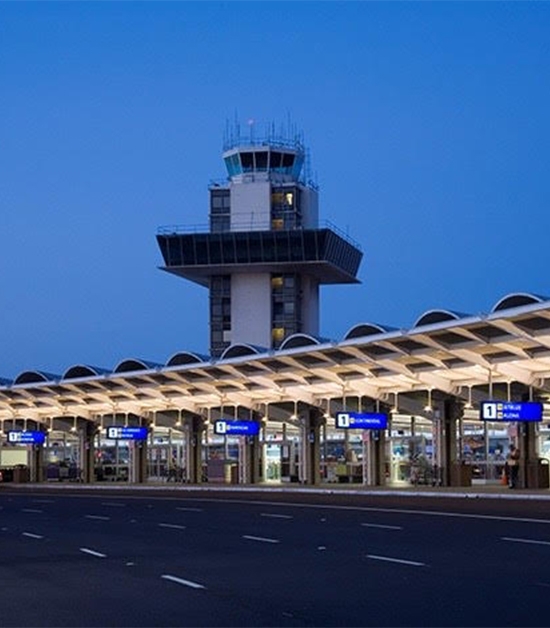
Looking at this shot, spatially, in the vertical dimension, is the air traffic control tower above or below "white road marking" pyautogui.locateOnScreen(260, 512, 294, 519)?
above

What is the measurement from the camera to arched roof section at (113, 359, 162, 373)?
63416mm

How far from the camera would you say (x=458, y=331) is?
4269 cm

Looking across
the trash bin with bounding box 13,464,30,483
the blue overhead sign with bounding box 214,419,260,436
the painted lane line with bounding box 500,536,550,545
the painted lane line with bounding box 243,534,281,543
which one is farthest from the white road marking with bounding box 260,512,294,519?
the trash bin with bounding box 13,464,30,483

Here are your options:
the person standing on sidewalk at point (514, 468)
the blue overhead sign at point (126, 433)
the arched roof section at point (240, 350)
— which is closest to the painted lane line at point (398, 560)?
the person standing on sidewalk at point (514, 468)

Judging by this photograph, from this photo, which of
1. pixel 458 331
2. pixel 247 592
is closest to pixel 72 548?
pixel 247 592

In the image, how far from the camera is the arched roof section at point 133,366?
63.4m

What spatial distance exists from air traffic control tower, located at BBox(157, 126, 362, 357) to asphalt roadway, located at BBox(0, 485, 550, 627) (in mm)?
62556

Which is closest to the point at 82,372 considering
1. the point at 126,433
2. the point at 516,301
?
the point at 126,433

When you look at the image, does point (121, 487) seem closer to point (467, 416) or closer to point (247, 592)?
point (467, 416)

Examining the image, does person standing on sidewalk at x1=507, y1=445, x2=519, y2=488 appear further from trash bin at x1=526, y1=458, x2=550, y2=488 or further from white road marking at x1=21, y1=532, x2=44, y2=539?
white road marking at x1=21, y1=532, x2=44, y2=539

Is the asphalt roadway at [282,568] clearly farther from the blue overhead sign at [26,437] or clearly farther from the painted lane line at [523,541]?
the blue overhead sign at [26,437]

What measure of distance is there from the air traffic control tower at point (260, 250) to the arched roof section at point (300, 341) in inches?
1705

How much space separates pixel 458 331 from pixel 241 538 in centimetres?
1926

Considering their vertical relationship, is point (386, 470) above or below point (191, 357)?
below
